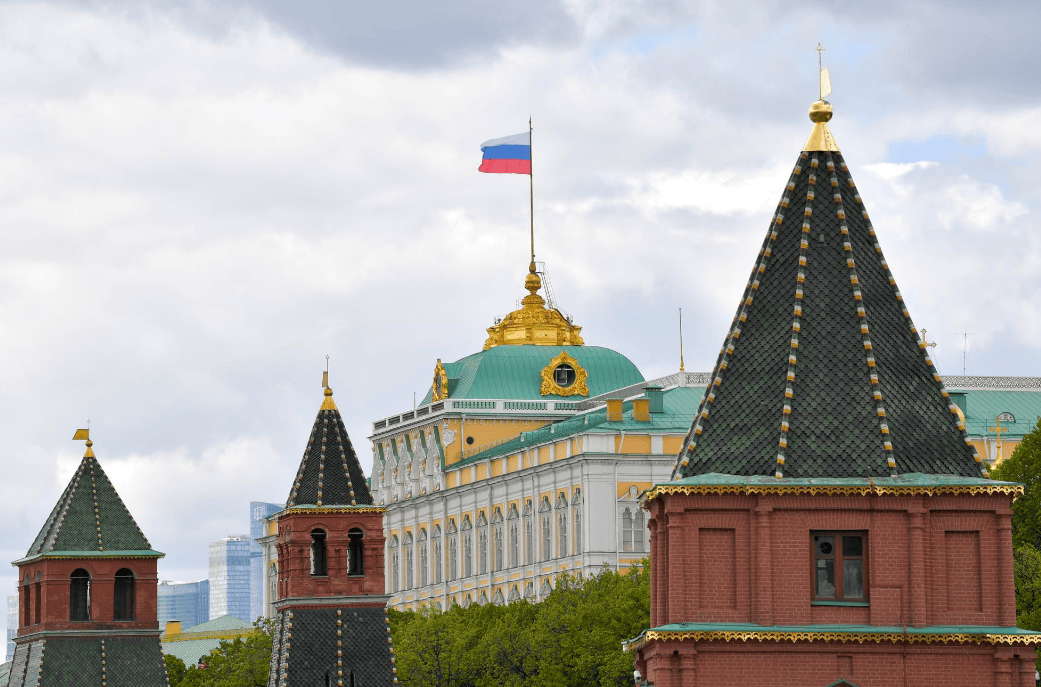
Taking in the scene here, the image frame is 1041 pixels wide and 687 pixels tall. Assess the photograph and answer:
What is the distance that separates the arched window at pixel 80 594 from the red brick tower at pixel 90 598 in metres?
0.05

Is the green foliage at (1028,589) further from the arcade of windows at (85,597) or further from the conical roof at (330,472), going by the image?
the arcade of windows at (85,597)

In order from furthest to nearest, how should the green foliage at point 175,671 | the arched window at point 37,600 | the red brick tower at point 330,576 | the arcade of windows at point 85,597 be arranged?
1. the green foliage at point 175,671
2. the arched window at point 37,600
3. the arcade of windows at point 85,597
4. the red brick tower at point 330,576

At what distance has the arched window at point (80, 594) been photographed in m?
150

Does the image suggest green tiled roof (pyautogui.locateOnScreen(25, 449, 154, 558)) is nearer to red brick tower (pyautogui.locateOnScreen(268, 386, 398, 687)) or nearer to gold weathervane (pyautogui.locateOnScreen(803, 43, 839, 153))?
red brick tower (pyautogui.locateOnScreen(268, 386, 398, 687))

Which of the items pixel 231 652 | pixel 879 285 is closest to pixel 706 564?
pixel 879 285

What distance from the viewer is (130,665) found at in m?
148

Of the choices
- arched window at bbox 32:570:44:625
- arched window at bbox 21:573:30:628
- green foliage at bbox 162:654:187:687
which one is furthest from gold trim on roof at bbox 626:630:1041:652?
green foliage at bbox 162:654:187:687

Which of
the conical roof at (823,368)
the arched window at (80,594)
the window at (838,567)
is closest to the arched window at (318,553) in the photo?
the arched window at (80,594)

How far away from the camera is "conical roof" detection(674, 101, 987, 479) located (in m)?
72.9

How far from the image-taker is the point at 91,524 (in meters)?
152

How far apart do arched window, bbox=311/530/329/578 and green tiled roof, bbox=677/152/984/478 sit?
58842 mm

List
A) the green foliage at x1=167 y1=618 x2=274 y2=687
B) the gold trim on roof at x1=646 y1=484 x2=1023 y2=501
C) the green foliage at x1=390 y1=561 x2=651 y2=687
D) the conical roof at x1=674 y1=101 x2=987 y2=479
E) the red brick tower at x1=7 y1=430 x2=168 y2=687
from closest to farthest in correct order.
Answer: the gold trim on roof at x1=646 y1=484 x2=1023 y2=501 < the conical roof at x1=674 y1=101 x2=987 y2=479 < the red brick tower at x1=7 y1=430 x2=168 y2=687 < the green foliage at x1=390 y1=561 x2=651 y2=687 < the green foliage at x1=167 y1=618 x2=274 y2=687

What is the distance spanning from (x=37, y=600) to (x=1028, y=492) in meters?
48.7

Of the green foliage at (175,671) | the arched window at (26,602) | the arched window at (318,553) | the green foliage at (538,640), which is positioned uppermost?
the arched window at (318,553)
